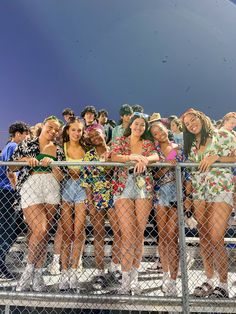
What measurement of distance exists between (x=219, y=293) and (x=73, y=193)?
5.06 feet

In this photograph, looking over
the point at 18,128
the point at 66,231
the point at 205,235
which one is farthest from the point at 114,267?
the point at 18,128

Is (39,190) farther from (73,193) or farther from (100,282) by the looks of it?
(100,282)

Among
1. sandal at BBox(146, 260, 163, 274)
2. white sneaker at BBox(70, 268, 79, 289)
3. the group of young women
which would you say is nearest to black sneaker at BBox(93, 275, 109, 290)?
the group of young women

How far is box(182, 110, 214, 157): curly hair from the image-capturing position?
3271 mm

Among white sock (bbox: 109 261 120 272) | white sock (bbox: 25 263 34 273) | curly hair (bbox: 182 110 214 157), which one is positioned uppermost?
curly hair (bbox: 182 110 214 157)

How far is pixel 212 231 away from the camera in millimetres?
→ 3084

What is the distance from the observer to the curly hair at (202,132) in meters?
3.27

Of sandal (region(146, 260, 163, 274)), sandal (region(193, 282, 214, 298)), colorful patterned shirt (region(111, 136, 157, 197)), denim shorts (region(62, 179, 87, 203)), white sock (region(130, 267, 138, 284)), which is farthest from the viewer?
sandal (region(146, 260, 163, 274))

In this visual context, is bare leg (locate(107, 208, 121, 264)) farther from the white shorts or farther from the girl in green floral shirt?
the girl in green floral shirt

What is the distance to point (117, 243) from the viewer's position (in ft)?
11.8

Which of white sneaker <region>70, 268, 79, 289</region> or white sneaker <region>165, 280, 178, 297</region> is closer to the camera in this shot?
white sneaker <region>165, 280, 178, 297</region>

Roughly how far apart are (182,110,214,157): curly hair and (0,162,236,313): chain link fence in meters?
0.22

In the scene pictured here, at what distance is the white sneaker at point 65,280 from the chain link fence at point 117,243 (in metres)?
0.01

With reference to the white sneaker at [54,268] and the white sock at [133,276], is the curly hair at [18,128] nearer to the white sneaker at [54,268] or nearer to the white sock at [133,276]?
the white sneaker at [54,268]
